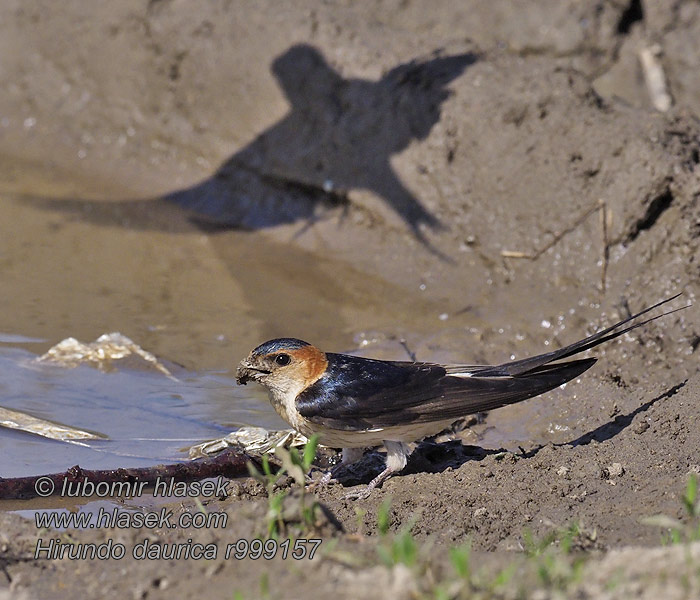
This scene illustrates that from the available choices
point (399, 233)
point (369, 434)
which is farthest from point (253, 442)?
point (399, 233)

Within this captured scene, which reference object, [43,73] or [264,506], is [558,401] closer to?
[264,506]

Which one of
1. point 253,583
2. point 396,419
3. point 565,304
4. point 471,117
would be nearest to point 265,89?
point 471,117

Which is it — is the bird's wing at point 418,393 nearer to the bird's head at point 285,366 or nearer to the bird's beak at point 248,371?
the bird's head at point 285,366

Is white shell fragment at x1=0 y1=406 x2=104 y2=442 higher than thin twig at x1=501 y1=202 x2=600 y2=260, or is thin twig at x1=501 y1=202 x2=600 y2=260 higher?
thin twig at x1=501 y1=202 x2=600 y2=260

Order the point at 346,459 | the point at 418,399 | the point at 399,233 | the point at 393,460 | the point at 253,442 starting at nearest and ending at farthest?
the point at 418,399 < the point at 393,460 < the point at 346,459 < the point at 253,442 < the point at 399,233

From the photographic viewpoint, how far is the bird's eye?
442cm

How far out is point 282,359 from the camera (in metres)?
4.42

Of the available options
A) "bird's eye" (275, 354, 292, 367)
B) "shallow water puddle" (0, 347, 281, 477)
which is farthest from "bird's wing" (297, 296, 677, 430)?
"shallow water puddle" (0, 347, 281, 477)

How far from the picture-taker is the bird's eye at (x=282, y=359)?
4.42m

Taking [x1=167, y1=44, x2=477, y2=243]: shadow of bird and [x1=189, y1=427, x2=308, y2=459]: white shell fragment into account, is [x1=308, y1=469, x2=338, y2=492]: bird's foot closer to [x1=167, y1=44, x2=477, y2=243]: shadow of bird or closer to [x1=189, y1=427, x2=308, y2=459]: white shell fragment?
[x1=189, y1=427, x2=308, y2=459]: white shell fragment

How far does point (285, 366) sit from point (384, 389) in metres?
0.46

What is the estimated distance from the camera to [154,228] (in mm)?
7914

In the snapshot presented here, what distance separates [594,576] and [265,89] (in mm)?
6202

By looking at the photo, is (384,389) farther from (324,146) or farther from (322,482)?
(324,146)
